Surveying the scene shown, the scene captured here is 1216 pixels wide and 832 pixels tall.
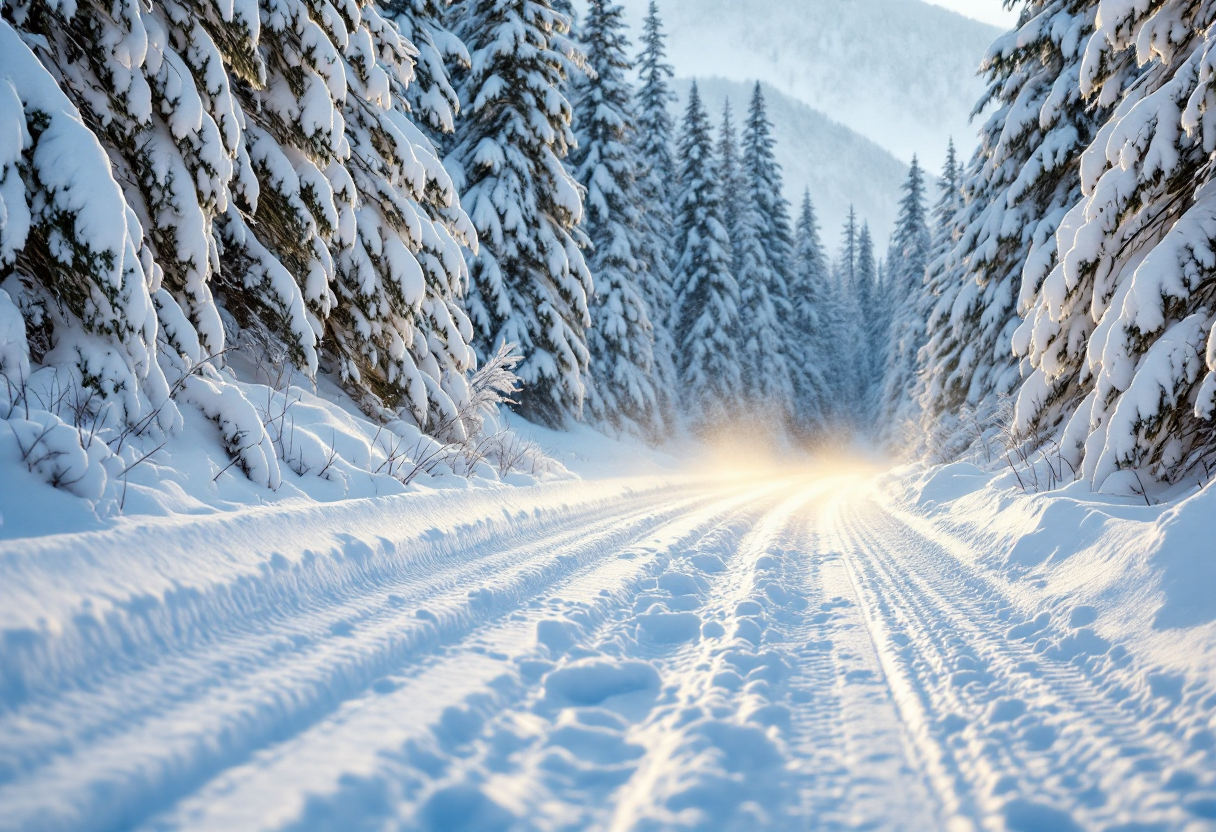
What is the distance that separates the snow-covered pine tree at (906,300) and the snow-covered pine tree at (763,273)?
540cm

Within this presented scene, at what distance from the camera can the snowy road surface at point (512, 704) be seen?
1.49 metres

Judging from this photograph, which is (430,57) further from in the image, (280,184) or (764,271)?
(764,271)

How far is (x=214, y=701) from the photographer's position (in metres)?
1.78

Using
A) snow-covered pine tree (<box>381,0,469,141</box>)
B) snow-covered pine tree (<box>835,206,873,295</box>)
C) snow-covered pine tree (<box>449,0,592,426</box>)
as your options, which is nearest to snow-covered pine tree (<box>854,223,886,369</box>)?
snow-covered pine tree (<box>835,206,873,295</box>)

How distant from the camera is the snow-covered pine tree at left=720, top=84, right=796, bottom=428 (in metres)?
26.7

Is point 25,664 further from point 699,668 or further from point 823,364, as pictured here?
point 823,364

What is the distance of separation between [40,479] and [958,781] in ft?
11.9

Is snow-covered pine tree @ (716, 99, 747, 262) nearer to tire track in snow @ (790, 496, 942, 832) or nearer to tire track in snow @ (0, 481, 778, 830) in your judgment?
tire track in snow @ (790, 496, 942, 832)

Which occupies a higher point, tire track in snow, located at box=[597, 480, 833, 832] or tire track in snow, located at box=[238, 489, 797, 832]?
tire track in snow, located at box=[238, 489, 797, 832]

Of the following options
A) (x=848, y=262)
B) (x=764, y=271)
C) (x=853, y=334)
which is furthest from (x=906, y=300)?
(x=848, y=262)

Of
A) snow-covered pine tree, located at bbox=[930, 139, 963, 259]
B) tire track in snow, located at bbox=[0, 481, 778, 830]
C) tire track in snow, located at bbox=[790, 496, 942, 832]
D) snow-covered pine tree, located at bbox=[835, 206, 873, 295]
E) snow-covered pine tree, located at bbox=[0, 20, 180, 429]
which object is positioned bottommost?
tire track in snow, located at bbox=[790, 496, 942, 832]

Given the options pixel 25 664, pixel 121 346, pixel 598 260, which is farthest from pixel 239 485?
pixel 598 260

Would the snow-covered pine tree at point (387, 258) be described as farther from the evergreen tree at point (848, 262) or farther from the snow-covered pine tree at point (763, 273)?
the evergreen tree at point (848, 262)

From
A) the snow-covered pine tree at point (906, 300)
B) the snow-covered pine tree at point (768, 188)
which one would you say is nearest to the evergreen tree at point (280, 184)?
the snow-covered pine tree at point (768, 188)
